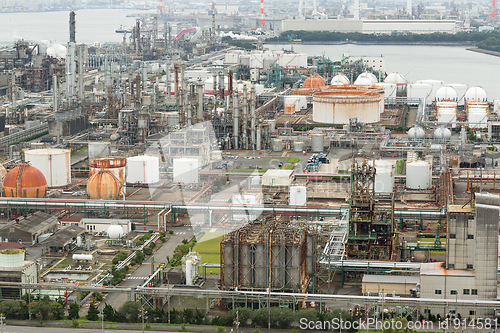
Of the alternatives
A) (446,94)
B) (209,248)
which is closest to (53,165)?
(209,248)

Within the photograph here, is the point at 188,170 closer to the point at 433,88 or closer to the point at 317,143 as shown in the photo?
the point at 317,143

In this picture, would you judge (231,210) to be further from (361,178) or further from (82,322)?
(82,322)

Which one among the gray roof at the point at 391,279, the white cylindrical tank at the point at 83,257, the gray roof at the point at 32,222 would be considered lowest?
the white cylindrical tank at the point at 83,257

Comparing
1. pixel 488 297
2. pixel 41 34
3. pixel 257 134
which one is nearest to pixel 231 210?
pixel 488 297

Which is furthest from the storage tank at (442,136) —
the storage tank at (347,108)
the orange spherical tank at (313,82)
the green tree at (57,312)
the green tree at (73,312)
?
the green tree at (57,312)

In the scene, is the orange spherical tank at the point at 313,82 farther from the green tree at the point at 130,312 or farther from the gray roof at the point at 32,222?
the green tree at the point at 130,312

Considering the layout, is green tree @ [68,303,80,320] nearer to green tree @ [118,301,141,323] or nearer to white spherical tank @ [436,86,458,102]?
green tree @ [118,301,141,323]
